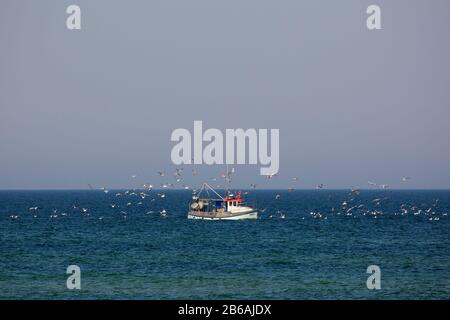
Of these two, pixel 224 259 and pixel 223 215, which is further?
pixel 223 215

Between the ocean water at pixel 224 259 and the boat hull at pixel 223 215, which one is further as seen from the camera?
the boat hull at pixel 223 215

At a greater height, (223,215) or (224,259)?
(223,215)

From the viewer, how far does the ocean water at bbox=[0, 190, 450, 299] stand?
4731cm

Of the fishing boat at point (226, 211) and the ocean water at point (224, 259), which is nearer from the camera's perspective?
the ocean water at point (224, 259)

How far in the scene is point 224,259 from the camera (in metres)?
65.5

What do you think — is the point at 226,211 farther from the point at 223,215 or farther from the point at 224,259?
the point at 224,259

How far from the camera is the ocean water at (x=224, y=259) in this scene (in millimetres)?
47312

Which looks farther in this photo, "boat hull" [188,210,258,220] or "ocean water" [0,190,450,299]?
"boat hull" [188,210,258,220]

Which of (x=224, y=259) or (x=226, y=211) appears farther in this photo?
(x=226, y=211)

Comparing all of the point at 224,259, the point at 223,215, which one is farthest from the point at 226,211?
the point at 224,259

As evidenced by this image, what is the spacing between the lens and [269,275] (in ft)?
180

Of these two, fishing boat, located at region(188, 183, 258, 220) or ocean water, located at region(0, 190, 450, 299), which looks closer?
ocean water, located at region(0, 190, 450, 299)
